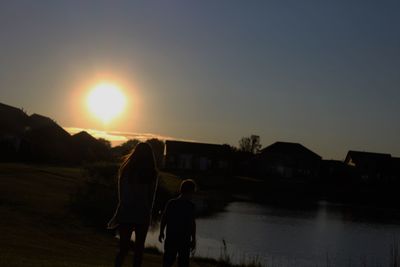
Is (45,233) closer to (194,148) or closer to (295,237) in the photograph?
(295,237)

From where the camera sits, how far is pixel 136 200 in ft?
34.4

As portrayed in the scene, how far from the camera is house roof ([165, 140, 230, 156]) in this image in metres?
96.9

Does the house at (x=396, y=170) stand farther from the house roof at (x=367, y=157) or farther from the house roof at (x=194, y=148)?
the house roof at (x=194, y=148)

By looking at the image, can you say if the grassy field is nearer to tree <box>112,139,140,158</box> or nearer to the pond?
tree <box>112,139,140,158</box>

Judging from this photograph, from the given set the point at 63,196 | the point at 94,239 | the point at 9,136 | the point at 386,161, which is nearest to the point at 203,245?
the point at 94,239

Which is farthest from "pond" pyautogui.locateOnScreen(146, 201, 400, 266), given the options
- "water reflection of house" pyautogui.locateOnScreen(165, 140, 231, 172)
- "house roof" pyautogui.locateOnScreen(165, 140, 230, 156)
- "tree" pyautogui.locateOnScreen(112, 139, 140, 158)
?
"house roof" pyautogui.locateOnScreen(165, 140, 230, 156)

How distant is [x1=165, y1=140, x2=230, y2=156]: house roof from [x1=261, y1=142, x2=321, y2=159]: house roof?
7.29 m

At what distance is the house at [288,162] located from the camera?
96.2 m

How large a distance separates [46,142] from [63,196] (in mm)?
43643

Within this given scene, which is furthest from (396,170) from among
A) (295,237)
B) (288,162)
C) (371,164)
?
(295,237)

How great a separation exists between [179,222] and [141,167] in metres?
1.36

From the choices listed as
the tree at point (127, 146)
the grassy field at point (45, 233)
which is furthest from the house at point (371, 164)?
the grassy field at point (45, 233)

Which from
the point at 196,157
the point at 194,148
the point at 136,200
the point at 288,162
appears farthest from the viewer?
the point at 194,148

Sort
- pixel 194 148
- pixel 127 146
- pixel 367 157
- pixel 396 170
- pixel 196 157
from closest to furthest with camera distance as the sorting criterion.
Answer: pixel 196 157
pixel 194 148
pixel 396 170
pixel 367 157
pixel 127 146
